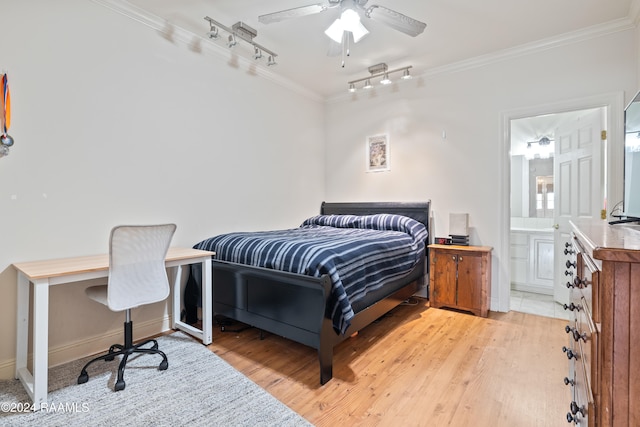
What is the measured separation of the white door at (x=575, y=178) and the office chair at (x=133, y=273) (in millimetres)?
3341

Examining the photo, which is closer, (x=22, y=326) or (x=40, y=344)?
(x=40, y=344)

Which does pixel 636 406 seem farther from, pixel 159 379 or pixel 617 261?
pixel 159 379

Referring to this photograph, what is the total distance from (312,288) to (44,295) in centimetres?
154

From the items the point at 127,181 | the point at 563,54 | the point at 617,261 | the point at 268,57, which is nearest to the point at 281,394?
the point at 617,261

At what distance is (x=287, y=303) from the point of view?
226 centimetres

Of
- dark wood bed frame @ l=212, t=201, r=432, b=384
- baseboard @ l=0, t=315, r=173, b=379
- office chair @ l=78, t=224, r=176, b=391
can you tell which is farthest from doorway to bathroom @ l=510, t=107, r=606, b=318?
baseboard @ l=0, t=315, r=173, b=379

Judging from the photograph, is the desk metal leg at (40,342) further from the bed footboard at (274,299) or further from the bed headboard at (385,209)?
the bed headboard at (385,209)

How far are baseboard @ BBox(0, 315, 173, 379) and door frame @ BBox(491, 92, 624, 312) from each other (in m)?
3.44

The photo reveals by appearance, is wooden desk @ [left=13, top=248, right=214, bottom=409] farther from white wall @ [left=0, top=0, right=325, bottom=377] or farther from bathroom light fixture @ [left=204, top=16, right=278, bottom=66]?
bathroom light fixture @ [left=204, top=16, right=278, bottom=66]

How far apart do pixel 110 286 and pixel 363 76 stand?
3547 millimetres

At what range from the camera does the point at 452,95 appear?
12.2ft

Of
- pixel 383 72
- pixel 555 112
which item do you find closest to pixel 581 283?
pixel 555 112

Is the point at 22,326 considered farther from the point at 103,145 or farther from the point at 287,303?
the point at 287,303

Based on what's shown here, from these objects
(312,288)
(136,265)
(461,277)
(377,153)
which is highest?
(377,153)
